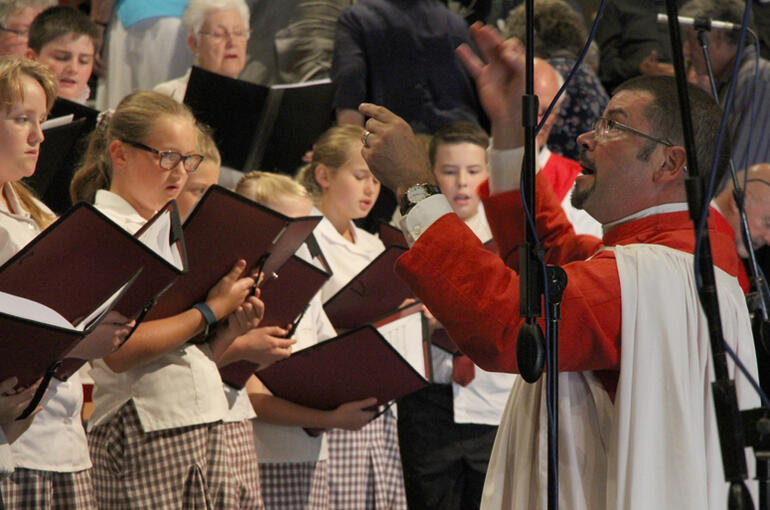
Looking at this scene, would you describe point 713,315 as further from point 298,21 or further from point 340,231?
point 298,21

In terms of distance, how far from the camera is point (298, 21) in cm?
546

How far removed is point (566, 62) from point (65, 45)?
2.34 m

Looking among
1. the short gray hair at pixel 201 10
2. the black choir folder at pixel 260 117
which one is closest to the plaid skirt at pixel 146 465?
the black choir folder at pixel 260 117

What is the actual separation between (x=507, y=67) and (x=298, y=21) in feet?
11.1

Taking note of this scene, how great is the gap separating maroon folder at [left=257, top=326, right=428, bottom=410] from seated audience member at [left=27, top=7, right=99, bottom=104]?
165 centimetres

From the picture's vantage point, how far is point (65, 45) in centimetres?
430

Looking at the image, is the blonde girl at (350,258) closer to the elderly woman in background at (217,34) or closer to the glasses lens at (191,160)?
the elderly woman in background at (217,34)

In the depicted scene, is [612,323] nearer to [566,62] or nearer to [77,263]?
[77,263]

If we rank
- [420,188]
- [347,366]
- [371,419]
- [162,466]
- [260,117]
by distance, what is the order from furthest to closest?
[260,117] < [371,419] < [347,366] < [162,466] < [420,188]

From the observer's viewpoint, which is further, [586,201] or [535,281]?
[586,201]

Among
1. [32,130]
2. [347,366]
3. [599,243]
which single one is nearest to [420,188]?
[599,243]

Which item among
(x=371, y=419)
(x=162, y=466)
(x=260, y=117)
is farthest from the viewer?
(x=260, y=117)

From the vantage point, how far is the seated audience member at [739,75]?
4.91 meters

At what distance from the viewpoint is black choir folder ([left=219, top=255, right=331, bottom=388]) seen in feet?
10.5
